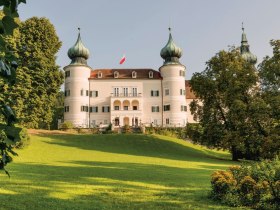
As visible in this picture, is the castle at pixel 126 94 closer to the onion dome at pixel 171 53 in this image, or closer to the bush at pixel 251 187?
the onion dome at pixel 171 53

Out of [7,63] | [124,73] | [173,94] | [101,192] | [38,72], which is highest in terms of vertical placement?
[124,73]

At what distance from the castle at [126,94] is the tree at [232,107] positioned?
887 inches

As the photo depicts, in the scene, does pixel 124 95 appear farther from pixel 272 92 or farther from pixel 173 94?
pixel 272 92

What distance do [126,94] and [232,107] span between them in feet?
114

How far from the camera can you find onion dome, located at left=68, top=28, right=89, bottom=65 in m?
69.6

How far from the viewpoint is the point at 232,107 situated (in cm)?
3750

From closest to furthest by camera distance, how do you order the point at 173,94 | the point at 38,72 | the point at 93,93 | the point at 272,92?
the point at 272,92 < the point at 38,72 < the point at 173,94 < the point at 93,93

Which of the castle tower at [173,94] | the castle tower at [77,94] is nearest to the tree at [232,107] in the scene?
the castle tower at [173,94]

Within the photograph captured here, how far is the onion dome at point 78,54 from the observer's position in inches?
2741

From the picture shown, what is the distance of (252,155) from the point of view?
38.9 metres

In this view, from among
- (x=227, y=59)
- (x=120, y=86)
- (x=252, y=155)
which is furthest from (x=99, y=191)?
(x=120, y=86)

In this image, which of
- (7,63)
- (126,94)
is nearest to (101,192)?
(7,63)

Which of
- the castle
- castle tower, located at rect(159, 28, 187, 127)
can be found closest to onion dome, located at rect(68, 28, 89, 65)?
the castle

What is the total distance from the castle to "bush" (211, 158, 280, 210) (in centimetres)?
5341
